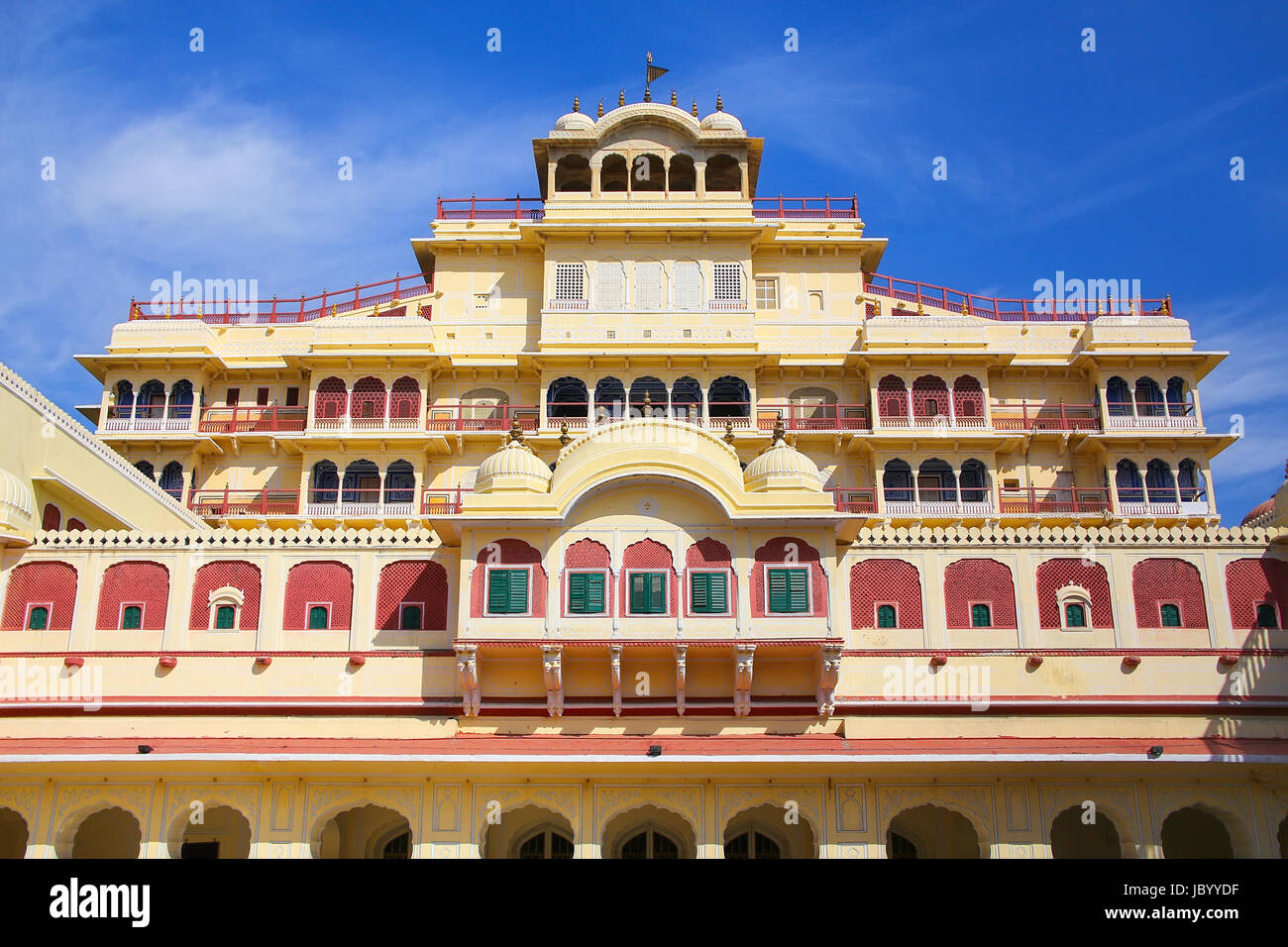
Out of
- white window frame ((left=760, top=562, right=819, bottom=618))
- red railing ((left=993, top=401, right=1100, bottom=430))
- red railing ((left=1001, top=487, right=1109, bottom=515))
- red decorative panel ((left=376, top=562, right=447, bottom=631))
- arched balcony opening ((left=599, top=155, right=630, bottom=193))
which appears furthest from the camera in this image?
arched balcony opening ((left=599, top=155, right=630, bottom=193))

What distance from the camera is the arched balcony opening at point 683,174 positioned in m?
42.3

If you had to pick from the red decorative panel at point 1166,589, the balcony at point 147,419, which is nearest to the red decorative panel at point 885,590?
the red decorative panel at point 1166,589

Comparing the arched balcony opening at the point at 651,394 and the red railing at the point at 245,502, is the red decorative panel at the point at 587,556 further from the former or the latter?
the red railing at the point at 245,502

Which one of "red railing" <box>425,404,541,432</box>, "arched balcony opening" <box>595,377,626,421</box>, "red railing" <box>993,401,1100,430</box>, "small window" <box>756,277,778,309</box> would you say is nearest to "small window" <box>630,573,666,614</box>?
"arched balcony opening" <box>595,377,626,421</box>

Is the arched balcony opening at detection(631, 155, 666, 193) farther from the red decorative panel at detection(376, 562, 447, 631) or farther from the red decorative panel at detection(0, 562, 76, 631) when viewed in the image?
the red decorative panel at detection(0, 562, 76, 631)

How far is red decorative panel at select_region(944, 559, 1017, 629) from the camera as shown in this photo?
86.6 ft

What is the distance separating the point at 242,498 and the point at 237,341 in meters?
5.66

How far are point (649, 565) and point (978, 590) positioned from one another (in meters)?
7.21

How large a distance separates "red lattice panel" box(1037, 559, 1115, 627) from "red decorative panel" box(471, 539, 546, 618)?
10.6 meters

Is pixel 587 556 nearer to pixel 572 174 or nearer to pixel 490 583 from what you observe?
pixel 490 583

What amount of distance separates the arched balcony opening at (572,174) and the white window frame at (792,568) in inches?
852

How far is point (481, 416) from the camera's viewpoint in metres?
40.4

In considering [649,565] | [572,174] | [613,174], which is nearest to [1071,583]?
[649,565]

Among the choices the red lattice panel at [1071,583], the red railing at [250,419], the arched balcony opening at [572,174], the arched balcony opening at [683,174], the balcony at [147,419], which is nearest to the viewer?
the red lattice panel at [1071,583]
